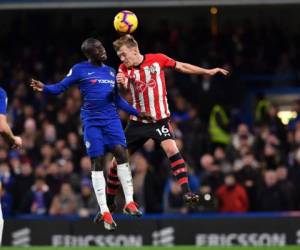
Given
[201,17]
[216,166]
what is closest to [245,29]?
[201,17]

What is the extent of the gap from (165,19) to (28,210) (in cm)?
953

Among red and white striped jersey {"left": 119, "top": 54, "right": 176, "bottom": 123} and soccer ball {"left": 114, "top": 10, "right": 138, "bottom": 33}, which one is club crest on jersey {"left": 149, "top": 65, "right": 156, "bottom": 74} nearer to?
red and white striped jersey {"left": 119, "top": 54, "right": 176, "bottom": 123}

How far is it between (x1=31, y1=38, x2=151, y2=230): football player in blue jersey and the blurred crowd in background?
2.36 meters

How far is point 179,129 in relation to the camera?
2280 centimetres

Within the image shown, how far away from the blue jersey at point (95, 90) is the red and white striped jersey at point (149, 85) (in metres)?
0.46

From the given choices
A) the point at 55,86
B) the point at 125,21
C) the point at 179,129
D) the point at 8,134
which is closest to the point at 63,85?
the point at 55,86

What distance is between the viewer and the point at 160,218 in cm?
2006

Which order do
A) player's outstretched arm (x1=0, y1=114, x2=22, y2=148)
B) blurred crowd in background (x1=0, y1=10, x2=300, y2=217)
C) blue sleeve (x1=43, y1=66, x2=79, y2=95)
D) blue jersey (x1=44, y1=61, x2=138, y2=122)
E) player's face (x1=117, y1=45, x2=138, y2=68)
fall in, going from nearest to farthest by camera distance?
1. player's outstretched arm (x1=0, y1=114, x2=22, y2=148)
2. blue sleeve (x1=43, y1=66, x2=79, y2=95)
3. blue jersey (x1=44, y1=61, x2=138, y2=122)
4. player's face (x1=117, y1=45, x2=138, y2=68)
5. blurred crowd in background (x1=0, y1=10, x2=300, y2=217)

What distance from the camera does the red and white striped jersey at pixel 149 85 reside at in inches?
611

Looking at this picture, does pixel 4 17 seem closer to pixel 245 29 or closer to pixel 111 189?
pixel 245 29

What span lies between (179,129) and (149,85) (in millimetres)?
7299

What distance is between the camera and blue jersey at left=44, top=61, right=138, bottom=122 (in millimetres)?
14961

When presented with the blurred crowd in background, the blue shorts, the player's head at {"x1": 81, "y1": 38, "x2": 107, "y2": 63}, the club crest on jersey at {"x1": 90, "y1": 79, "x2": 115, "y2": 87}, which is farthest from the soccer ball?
the blurred crowd in background

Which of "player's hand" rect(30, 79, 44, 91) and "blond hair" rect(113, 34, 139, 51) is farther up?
"blond hair" rect(113, 34, 139, 51)
